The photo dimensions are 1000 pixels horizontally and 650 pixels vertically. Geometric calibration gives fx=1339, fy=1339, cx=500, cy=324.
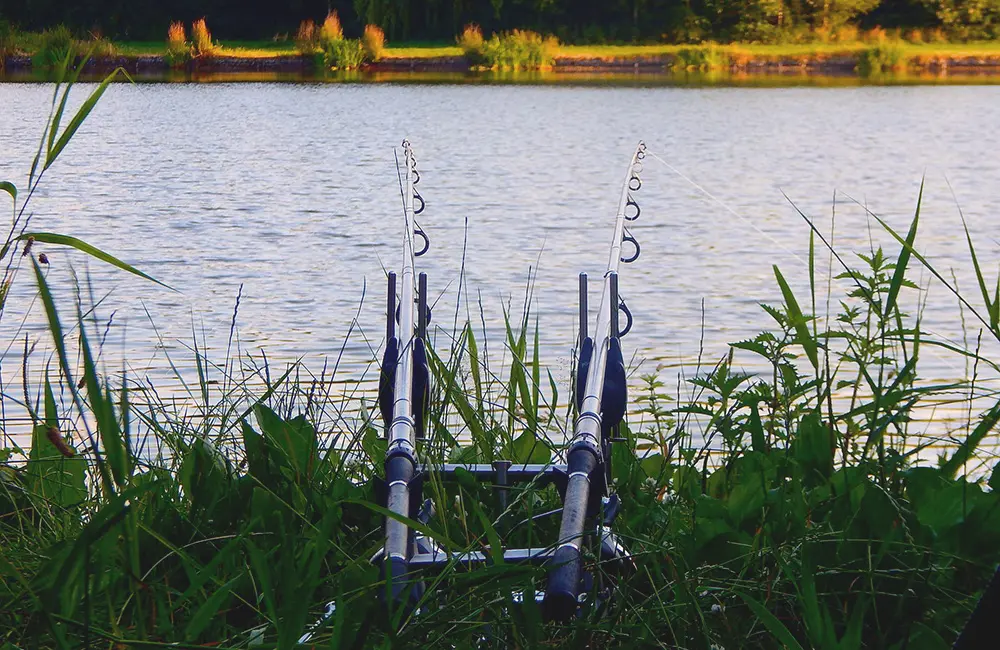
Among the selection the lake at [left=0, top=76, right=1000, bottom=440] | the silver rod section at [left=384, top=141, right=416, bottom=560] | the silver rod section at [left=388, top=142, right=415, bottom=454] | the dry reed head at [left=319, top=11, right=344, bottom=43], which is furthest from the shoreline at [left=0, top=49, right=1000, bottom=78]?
the silver rod section at [left=384, top=141, right=416, bottom=560]

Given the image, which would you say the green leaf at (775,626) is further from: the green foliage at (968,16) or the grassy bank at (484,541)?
the green foliage at (968,16)

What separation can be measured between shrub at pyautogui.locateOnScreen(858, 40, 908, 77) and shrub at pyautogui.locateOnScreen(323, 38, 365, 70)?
13593mm

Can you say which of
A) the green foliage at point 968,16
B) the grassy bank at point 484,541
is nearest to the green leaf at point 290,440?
the grassy bank at point 484,541

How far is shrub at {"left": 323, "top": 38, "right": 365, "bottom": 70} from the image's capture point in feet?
118

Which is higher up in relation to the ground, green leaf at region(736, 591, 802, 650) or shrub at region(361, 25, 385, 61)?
shrub at region(361, 25, 385, 61)

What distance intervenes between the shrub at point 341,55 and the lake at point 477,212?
12.6 m

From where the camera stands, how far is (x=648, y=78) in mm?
34344

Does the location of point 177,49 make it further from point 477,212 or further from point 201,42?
point 477,212

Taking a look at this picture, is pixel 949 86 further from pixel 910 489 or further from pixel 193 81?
pixel 910 489

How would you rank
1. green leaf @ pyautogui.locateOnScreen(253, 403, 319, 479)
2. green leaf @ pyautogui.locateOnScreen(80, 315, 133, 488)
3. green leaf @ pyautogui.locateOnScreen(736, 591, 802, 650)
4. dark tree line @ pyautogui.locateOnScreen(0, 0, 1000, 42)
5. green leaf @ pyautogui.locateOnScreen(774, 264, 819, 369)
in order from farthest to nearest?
1. dark tree line @ pyautogui.locateOnScreen(0, 0, 1000, 42)
2. green leaf @ pyautogui.locateOnScreen(253, 403, 319, 479)
3. green leaf @ pyautogui.locateOnScreen(774, 264, 819, 369)
4. green leaf @ pyautogui.locateOnScreen(736, 591, 802, 650)
5. green leaf @ pyautogui.locateOnScreen(80, 315, 133, 488)

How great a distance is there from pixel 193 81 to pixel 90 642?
31.5m

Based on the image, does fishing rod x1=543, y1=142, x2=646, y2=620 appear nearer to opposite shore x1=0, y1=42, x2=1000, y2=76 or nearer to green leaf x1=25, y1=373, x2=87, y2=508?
green leaf x1=25, y1=373, x2=87, y2=508

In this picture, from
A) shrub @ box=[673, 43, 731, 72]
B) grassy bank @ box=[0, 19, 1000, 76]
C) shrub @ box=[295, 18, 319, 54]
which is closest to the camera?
grassy bank @ box=[0, 19, 1000, 76]

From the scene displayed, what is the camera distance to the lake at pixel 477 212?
251 inches
